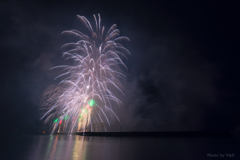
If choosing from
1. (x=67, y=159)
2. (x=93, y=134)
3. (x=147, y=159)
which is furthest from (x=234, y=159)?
(x=93, y=134)

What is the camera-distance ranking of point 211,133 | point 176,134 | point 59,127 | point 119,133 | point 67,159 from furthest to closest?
point 59,127, point 211,133, point 176,134, point 119,133, point 67,159

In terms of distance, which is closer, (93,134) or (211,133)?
(93,134)

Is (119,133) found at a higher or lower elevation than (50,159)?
higher

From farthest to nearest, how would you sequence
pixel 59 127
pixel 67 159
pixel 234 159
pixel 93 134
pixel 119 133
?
pixel 59 127, pixel 119 133, pixel 93 134, pixel 234 159, pixel 67 159

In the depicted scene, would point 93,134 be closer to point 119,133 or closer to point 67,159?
point 119,133

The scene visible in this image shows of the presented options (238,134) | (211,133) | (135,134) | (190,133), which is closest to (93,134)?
(135,134)

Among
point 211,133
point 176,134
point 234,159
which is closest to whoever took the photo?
point 234,159

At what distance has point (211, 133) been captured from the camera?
78.3 metres

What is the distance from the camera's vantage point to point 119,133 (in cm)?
6719

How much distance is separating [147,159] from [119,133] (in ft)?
195

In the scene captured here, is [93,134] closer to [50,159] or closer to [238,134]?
[50,159]

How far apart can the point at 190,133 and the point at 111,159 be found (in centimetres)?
7945

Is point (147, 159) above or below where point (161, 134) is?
below

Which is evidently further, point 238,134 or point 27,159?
point 238,134
